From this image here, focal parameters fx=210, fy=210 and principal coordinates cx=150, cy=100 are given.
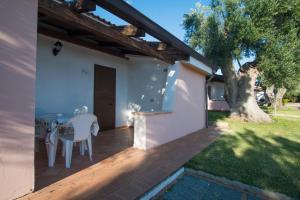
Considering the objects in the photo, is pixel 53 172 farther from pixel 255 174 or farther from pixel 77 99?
pixel 255 174

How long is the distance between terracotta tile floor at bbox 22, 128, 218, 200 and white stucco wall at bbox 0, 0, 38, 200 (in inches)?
14.5

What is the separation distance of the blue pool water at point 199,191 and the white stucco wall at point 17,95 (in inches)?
85.0

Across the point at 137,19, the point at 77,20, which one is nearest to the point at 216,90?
the point at 137,19

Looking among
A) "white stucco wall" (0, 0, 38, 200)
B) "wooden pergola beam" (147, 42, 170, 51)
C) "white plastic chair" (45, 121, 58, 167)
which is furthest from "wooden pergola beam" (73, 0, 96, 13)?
"wooden pergola beam" (147, 42, 170, 51)

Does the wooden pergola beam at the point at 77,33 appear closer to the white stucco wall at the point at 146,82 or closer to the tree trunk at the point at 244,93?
the white stucco wall at the point at 146,82

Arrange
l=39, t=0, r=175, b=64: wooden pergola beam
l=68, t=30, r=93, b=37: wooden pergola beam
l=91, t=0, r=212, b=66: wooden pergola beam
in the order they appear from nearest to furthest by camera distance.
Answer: l=39, t=0, r=175, b=64: wooden pergola beam
l=91, t=0, r=212, b=66: wooden pergola beam
l=68, t=30, r=93, b=37: wooden pergola beam

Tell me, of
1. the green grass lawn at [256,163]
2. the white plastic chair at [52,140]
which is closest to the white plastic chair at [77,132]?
the white plastic chair at [52,140]

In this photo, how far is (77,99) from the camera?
22.7 ft

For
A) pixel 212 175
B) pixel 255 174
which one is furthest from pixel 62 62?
pixel 255 174

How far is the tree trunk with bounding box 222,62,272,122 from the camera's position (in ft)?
42.1

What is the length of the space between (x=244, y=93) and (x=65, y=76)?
10.8 meters

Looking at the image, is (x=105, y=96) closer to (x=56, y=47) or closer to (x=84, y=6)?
(x=56, y=47)

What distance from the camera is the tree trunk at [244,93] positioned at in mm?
12828

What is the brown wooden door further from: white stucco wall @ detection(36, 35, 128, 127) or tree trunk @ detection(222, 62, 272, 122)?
tree trunk @ detection(222, 62, 272, 122)
